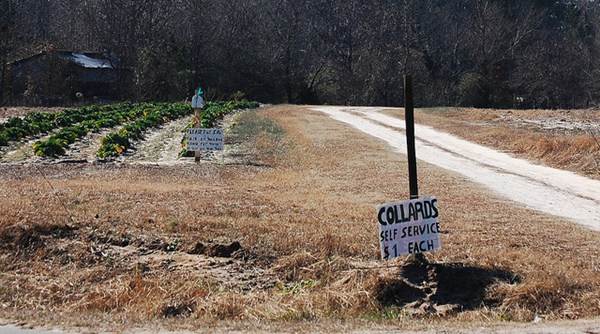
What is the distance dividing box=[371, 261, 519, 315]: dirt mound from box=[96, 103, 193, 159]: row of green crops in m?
13.4

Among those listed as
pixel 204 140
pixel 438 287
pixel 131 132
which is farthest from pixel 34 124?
pixel 438 287

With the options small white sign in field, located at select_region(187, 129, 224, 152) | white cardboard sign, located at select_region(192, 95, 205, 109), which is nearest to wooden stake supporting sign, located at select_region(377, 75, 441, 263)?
small white sign in field, located at select_region(187, 129, 224, 152)

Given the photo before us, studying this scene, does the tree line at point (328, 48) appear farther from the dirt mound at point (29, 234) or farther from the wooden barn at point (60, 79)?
the dirt mound at point (29, 234)

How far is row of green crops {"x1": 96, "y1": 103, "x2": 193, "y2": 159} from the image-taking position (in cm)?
2031

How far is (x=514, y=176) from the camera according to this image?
15.8 meters

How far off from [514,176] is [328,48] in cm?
5823

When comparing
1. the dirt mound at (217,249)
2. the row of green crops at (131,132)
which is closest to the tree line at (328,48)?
the row of green crops at (131,132)

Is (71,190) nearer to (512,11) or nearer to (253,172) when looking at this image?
(253,172)

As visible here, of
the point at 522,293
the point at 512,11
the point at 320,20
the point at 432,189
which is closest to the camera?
the point at 522,293

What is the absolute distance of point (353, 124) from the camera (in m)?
31.5

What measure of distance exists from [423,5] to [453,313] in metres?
79.0

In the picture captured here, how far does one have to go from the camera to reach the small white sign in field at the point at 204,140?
17430 mm

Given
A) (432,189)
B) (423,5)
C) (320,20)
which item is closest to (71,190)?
(432,189)

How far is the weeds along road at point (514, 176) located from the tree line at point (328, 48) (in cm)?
3363
